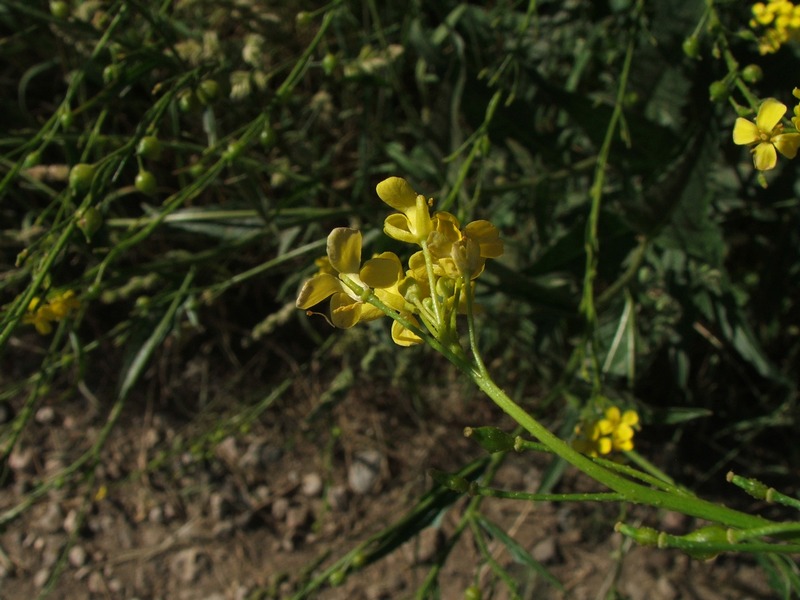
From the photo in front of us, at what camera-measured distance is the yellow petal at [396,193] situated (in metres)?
0.79

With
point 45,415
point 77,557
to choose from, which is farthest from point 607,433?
point 45,415

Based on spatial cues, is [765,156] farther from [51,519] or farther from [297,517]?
[51,519]

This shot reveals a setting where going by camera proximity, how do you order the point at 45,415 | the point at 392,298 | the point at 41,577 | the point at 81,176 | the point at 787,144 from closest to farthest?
the point at 392,298, the point at 787,144, the point at 81,176, the point at 41,577, the point at 45,415

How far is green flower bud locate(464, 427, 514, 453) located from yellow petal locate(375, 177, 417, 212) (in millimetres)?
279

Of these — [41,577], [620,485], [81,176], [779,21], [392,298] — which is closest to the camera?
[620,485]

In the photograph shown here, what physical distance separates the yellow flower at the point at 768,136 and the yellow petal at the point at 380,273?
529 millimetres

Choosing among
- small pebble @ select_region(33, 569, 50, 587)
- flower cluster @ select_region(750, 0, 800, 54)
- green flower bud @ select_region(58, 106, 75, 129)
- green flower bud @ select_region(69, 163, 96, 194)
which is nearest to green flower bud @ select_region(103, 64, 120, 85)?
green flower bud @ select_region(58, 106, 75, 129)

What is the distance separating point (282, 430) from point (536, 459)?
0.77 meters

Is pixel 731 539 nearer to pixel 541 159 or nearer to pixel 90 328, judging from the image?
pixel 541 159

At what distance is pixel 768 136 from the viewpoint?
982 millimetres

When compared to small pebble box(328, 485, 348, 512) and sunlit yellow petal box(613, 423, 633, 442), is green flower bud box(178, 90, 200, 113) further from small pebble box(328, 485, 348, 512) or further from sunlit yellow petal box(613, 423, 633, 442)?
small pebble box(328, 485, 348, 512)

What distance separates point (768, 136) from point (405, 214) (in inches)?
20.7

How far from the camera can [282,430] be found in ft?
7.39

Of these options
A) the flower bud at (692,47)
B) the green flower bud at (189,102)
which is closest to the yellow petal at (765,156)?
the flower bud at (692,47)
